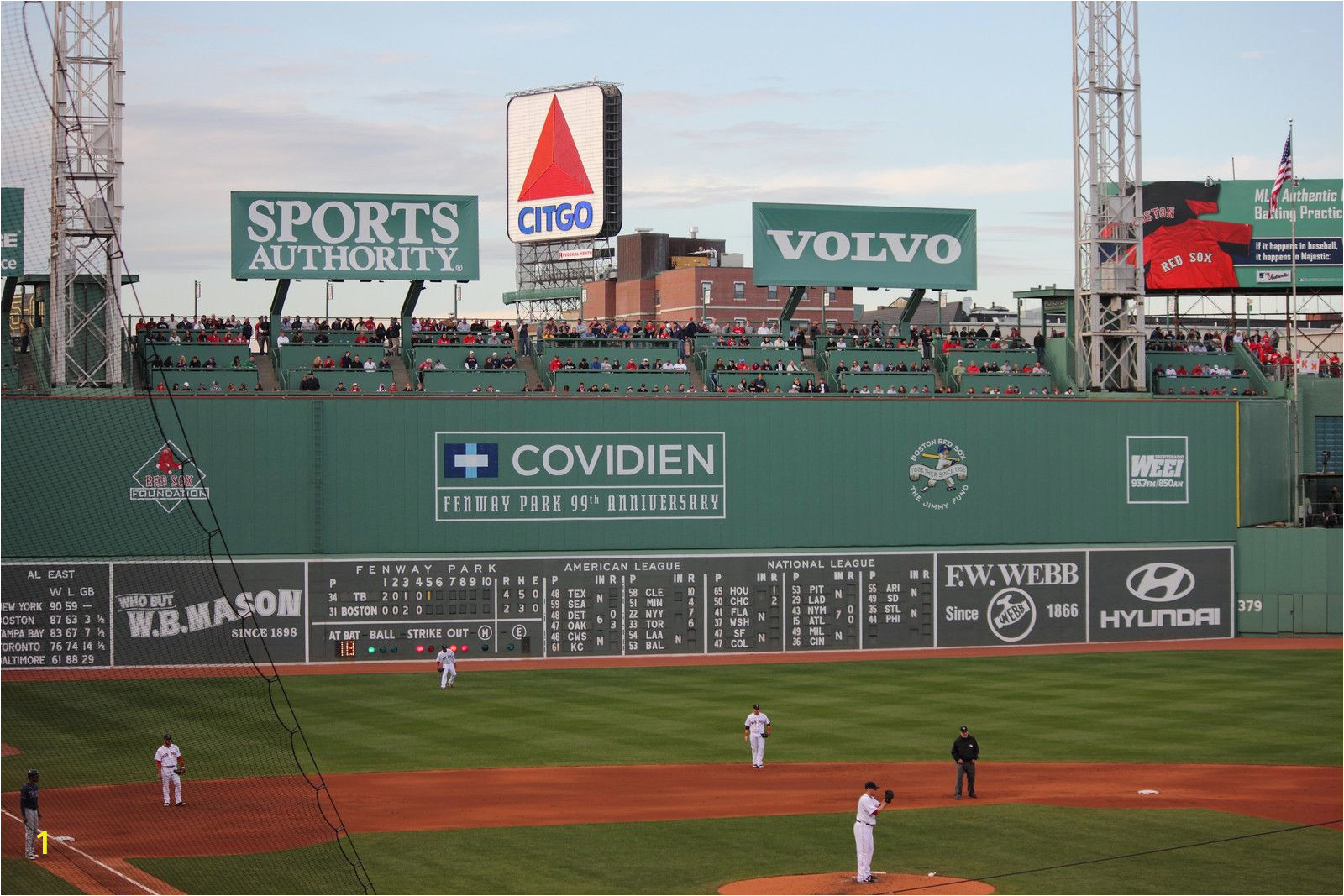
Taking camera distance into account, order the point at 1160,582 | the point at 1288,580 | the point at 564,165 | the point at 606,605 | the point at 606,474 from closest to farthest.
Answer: the point at 606,605 → the point at 606,474 → the point at 1160,582 → the point at 1288,580 → the point at 564,165

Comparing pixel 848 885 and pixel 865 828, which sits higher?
pixel 865 828

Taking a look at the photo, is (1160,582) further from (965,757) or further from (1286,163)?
(965,757)

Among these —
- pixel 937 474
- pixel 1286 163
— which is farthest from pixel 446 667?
pixel 1286 163

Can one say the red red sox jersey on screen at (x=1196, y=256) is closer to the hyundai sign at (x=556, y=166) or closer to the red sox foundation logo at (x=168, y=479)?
the hyundai sign at (x=556, y=166)

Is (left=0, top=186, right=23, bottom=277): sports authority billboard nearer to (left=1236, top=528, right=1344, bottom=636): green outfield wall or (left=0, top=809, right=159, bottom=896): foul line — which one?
(left=0, top=809, right=159, bottom=896): foul line

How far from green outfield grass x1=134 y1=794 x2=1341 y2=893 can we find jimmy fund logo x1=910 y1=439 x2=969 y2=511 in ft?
65.4

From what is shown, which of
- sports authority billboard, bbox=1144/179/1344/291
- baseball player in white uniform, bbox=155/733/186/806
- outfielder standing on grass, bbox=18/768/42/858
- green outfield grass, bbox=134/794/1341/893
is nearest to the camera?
green outfield grass, bbox=134/794/1341/893

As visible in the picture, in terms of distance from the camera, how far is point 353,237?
45.5m

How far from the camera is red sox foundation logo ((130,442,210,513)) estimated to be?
39906mm

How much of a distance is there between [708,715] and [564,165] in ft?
91.2

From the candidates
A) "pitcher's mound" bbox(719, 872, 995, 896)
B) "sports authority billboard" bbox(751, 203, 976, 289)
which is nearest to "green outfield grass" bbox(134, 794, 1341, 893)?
"pitcher's mound" bbox(719, 872, 995, 896)

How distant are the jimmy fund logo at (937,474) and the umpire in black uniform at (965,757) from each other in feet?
61.7

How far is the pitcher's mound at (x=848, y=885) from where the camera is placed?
791 inches

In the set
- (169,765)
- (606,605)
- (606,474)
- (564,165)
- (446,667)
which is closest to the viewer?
(169,765)
